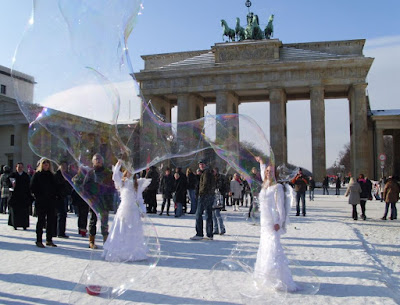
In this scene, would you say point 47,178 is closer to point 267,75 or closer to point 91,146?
point 91,146

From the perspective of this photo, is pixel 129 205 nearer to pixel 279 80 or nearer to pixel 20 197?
pixel 20 197

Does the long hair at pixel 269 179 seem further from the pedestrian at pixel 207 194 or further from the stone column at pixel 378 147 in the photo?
the stone column at pixel 378 147

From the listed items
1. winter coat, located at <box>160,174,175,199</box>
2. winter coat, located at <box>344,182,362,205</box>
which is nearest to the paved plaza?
winter coat, located at <box>344,182,362,205</box>

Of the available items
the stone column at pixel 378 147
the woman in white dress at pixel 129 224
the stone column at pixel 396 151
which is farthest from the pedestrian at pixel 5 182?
the stone column at pixel 396 151

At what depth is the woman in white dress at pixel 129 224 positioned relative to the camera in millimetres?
6504

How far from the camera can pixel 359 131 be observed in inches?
1612

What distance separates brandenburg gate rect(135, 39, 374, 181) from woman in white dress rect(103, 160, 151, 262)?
120 feet

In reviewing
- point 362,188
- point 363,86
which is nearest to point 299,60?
point 363,86

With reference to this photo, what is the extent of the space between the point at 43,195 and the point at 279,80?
37.1m

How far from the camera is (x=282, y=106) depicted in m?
43.8

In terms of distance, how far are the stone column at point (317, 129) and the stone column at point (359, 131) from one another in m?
3.10

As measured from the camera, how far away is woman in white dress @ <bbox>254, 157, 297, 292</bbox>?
17.4 ft

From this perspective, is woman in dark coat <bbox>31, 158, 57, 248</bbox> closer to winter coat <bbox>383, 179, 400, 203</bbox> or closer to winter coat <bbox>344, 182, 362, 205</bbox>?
winter coat <bbox>344, 182, 362, 205</bbox>

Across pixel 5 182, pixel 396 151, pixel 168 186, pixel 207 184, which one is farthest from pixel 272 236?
pixel 396 151
